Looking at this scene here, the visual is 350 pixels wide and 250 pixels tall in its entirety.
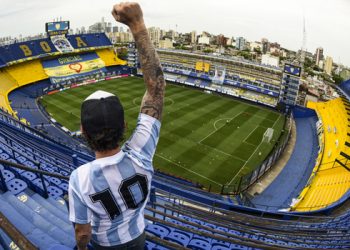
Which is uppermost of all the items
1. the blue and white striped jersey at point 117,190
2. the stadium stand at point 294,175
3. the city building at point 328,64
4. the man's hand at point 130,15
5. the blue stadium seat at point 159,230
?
the man's hand at point 130,15

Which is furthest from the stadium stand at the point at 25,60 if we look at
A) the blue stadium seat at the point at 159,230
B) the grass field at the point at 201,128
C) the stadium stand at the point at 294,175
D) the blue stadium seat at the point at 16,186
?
the blue stadium seat at the point at 159,230

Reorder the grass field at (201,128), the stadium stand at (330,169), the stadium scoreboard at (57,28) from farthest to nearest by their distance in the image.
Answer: the stadium scoreboard at (57,28) → the grass field at (201,128) → the stadium stand at (330,169)

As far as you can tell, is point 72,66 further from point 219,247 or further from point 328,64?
point 328,64

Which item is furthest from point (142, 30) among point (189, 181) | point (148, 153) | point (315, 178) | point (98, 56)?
point (98, 56)

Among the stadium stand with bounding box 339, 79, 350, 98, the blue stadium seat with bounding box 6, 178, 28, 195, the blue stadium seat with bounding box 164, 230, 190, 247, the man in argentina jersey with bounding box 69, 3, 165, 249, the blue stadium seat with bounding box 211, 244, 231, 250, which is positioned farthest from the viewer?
the stadium stand with bounding box 339, 79, 350, 98

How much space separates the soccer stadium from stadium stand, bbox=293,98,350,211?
143 millimetres

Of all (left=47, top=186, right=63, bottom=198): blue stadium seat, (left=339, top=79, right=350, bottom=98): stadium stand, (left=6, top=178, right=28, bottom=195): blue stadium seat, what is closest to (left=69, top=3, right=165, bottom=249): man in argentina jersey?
(left=6, top=178, right=28, bottom=195): blue stadium seat

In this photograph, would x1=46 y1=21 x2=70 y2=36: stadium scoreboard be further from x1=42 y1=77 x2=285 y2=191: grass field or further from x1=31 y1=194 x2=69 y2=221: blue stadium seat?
x1=31 y1=194 x2=69 y2=221: blue stadium seat

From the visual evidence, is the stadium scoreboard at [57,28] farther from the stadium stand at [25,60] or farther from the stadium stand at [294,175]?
the stadium stand at [294,175]

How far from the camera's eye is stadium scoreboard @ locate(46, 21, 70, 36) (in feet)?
168

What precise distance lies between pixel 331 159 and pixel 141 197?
2594cm

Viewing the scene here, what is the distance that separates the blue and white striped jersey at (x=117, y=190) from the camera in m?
2.14

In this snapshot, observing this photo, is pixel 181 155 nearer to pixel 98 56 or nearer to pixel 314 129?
pixel 314 129

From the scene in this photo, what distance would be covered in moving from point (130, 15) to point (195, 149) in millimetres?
25650
